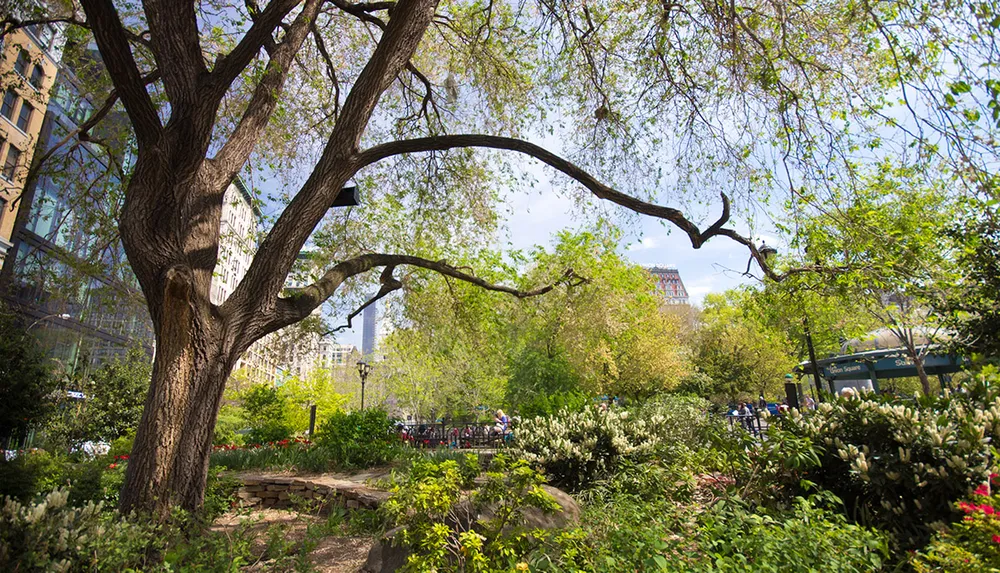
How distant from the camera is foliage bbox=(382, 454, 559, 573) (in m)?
3.22

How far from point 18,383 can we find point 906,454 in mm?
16762

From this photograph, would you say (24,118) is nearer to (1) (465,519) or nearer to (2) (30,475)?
(2) (30,475)

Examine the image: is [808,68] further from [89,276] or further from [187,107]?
[89,276]

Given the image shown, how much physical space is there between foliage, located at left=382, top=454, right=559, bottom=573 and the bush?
21.8 feet

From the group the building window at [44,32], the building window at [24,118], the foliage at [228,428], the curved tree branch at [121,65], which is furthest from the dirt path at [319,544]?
the building window at [24,118]

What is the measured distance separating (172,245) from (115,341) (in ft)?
94.3

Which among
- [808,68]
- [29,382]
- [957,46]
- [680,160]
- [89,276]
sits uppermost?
[808,68]

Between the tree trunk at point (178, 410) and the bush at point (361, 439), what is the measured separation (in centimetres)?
607

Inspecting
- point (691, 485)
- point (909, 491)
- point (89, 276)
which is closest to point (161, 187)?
point (89, 276)

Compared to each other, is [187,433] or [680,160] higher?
[680,160]

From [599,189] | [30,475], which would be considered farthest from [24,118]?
[599,189]

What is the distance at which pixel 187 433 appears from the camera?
14.2 ft

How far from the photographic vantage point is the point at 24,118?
20281mm

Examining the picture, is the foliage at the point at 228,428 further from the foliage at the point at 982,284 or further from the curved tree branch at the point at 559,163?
the foliage at the point at 982,284
